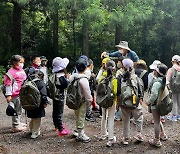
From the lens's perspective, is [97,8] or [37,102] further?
[97,8]

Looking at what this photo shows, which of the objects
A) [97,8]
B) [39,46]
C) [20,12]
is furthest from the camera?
[39,46]

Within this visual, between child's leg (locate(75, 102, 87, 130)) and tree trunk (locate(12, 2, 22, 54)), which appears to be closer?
child's leg (locate(75, 102, 87, 130))

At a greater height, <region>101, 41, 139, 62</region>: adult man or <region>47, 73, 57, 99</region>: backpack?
<region>101, 41, 139, 62</region>: adult man

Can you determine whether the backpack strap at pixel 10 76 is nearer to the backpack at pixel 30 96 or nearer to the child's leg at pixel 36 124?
the backpack at pixel 30 96

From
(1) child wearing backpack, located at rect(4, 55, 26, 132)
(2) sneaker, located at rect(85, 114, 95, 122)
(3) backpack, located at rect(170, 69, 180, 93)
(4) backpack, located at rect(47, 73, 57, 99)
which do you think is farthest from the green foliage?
(4) backpack, located at rect(47, 73, 57, 99)

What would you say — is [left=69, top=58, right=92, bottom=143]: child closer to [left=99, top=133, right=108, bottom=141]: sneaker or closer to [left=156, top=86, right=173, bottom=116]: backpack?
[left=99, top=133, right=108, bottom=141]: sneaker

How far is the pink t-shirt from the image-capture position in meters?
5.76

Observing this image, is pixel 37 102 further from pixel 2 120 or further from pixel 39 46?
A: pixel 39 46

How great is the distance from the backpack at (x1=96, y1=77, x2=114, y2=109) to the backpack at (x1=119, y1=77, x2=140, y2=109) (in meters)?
0.18

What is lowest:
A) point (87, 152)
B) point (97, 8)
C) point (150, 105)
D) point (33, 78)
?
point (87, 152)

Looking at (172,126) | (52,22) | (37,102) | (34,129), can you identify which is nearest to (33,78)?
(37,102)

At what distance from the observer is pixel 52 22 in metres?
15.8

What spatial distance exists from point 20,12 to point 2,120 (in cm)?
857

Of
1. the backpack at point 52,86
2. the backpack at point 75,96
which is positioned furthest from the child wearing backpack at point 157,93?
the backpack at point 52,86
